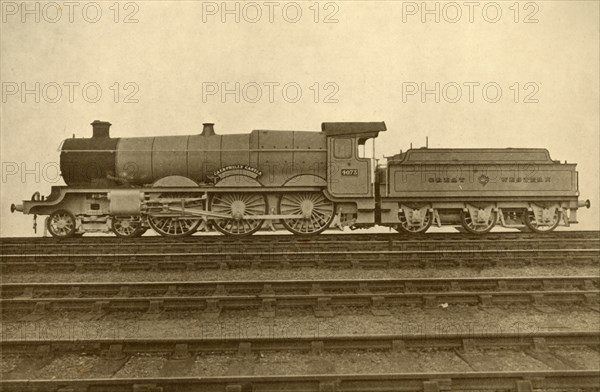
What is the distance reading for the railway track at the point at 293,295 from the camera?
6.12 meters

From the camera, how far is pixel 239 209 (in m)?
11.0

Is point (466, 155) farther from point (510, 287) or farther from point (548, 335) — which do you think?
point (548, 335)

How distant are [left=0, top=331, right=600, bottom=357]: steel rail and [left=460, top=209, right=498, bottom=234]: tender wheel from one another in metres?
7.00

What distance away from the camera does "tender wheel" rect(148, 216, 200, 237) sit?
11.1m

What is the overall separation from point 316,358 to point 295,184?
6.77 metres

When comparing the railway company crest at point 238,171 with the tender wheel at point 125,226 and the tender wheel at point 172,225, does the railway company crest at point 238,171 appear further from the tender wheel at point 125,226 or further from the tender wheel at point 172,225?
the tender wheel at point 125,226

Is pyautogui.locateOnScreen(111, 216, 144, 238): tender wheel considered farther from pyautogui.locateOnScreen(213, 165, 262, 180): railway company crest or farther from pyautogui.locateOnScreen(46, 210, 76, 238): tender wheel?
pyautogui.locateOnScreen(213, 165, 262, 180): railway company crest

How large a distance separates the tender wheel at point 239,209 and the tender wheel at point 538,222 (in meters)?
7.10

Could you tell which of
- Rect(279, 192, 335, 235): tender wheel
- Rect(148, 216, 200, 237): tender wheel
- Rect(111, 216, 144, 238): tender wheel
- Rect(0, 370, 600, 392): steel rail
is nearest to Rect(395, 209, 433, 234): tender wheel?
Rect(279, 192, 335, 235): tender wheel

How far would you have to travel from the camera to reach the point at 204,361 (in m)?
4.62

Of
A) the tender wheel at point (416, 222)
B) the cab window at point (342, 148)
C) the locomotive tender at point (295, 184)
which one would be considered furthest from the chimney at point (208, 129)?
the tender wheel at point (416, 222)

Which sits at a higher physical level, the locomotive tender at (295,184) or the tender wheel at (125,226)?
the locomotive tender at (295,184)

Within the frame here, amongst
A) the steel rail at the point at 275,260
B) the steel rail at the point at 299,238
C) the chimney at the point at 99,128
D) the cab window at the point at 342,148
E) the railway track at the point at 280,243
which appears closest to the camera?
the steel rail at the point at 275,260

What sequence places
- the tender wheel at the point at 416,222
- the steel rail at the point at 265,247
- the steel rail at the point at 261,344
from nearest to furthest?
the steel rail at the point at 261,344, the steel rail at the point at 265,247, the tender wheel at the point at 416,222
